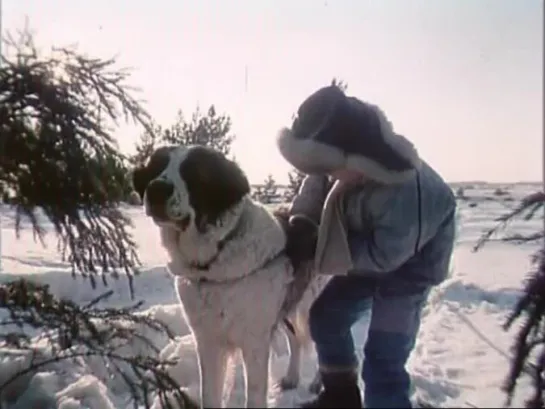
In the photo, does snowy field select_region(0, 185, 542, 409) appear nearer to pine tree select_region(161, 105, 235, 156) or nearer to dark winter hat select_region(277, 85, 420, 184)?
pine tree select_region(161, 105, 235, 156)

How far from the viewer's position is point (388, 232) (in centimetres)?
213

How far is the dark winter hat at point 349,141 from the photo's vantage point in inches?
84.8

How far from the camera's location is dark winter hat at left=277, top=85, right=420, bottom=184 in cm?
215

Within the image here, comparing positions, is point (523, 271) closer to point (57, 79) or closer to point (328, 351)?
point (328, 351)

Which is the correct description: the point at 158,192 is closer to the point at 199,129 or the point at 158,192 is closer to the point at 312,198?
the point at 312,198

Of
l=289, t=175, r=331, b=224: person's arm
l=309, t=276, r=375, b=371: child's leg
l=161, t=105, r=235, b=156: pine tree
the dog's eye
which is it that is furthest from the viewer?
l=161, t=105, r=235, b=156: pine tree

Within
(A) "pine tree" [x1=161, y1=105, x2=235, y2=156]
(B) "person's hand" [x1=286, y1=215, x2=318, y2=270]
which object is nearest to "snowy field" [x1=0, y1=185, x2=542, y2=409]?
(B) "person's hand" [x1=286, y1=215, x2=318, y2=270]

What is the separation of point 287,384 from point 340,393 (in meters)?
0.17

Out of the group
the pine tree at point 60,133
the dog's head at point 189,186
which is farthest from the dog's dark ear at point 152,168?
the pine tree at point 60,133

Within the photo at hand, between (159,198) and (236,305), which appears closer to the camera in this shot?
(159,198)

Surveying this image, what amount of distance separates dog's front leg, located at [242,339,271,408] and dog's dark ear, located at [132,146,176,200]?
51 cm

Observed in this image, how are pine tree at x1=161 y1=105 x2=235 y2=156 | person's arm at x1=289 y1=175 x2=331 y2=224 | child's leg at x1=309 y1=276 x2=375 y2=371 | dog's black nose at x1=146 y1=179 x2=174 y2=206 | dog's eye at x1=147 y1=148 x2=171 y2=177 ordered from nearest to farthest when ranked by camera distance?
dog's black nose at x1=146 y1=179 x2=174 y2=206 < dog's eye at x1=147 y1=148 x2=171 y2=177 < child's leg at x1=309 y1=276 x2=375 y2=371 < person's arm at x1=289 y1=175 x2=331 y2=224 < pine tree at x1=161 y1=105 x2=235 y2=156

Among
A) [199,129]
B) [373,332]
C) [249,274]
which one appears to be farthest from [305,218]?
[199,129]

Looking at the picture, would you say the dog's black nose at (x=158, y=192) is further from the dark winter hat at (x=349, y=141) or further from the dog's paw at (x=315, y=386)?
the dog's paw at (x=315, y=386)
